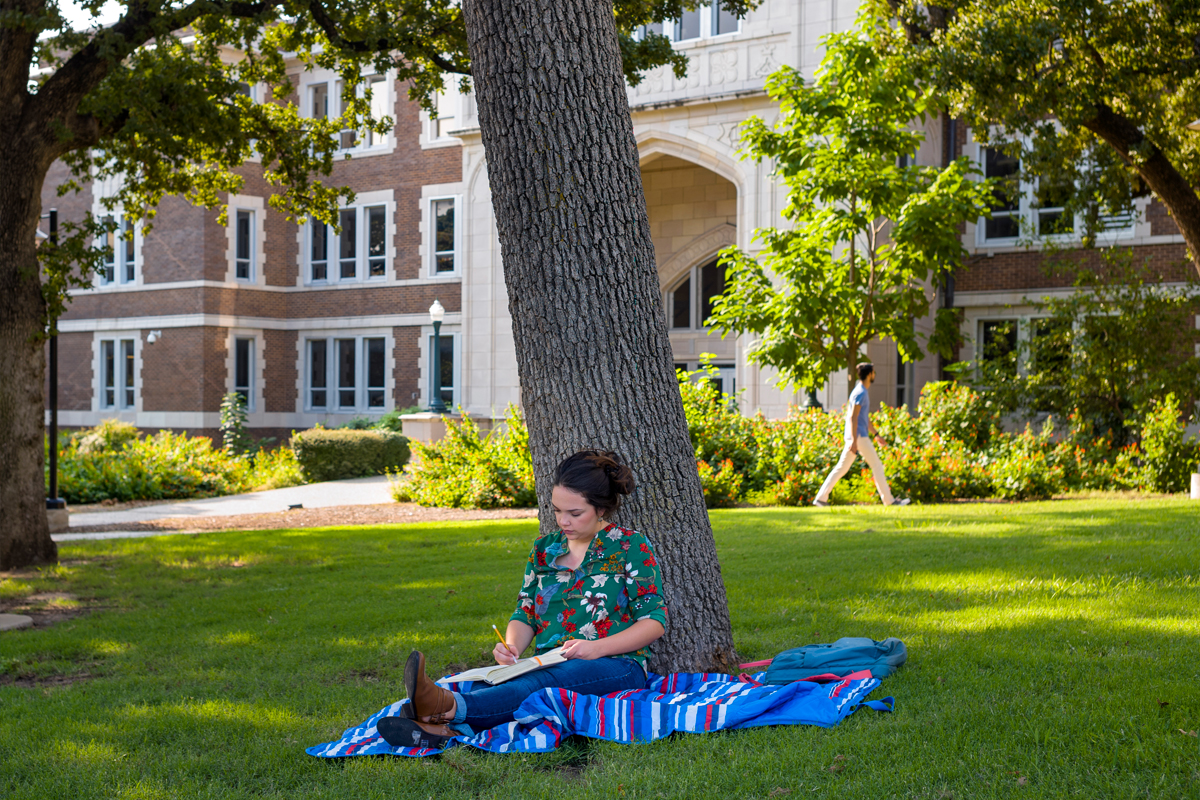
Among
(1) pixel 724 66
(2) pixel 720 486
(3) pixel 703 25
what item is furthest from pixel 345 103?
(2) pixel 720 486

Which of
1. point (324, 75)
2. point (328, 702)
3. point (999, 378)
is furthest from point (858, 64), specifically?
point (324, 75)

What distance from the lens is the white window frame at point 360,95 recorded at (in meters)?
26.4

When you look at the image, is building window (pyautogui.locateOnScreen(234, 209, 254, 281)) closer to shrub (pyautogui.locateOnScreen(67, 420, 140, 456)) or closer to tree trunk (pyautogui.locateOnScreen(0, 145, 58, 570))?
shrub (pyautogui.locateOnScreen(67, 420, 140, 456))

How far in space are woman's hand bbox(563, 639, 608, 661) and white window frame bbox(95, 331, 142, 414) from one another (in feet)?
86.2

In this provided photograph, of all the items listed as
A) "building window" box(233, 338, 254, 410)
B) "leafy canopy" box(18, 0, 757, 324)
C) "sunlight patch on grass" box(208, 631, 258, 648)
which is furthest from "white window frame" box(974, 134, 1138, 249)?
"building window" box(233, 338, 254, 410)

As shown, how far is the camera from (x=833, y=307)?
14047 mm

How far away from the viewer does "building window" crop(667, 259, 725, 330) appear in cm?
2327

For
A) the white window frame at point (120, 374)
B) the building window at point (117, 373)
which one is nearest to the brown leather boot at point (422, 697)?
the white window frame at point (120, 374)

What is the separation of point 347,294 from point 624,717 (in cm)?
2460

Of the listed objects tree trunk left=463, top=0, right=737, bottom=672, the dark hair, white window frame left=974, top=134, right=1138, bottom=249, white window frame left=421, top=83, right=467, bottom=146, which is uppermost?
white window frame left=421, top=83, right=467, bottom=146

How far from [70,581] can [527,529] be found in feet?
13.8

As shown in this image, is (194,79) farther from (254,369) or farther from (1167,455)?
(254,369)

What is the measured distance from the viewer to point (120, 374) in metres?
27.8

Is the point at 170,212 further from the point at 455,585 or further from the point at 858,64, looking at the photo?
the point at 455,585
